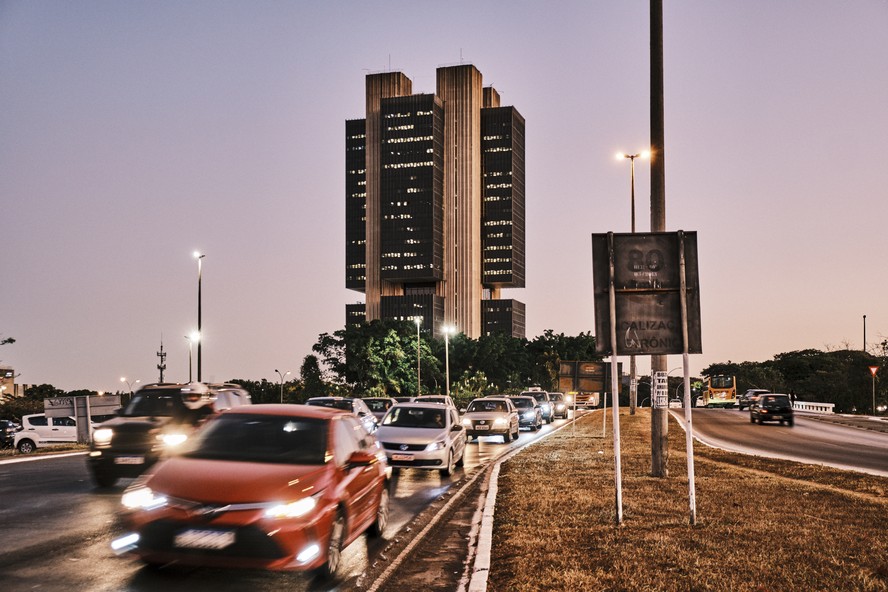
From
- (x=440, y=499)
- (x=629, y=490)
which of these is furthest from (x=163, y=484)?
(x=629, y=490)

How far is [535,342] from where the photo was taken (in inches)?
6048

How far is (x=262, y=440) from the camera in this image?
8.63 metres

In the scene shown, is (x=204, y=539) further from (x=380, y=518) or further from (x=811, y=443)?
(x=811, y=443)

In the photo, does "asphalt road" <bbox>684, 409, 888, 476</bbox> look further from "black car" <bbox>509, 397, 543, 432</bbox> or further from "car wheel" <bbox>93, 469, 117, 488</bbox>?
"car wheel" <bbox>93, 469, 117, 488</bbox>

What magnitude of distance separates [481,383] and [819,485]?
2528 inches

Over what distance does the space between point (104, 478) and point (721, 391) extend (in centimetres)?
8368

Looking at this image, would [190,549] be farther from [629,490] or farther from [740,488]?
[740,488]

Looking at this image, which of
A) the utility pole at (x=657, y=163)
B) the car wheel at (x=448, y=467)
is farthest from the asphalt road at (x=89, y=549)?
the utility pole at (x=657, y=163)

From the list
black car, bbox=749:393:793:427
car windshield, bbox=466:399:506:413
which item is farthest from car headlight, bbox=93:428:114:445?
black car, bbox=749:393:793:427

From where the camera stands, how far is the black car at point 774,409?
4522cm

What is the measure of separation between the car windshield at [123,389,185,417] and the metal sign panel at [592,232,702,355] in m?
8.17

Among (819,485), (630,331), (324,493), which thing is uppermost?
(630,331)

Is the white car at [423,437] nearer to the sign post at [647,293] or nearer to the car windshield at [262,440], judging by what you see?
the sign post at [647,293]

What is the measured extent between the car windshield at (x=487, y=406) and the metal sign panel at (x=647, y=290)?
2141cm
